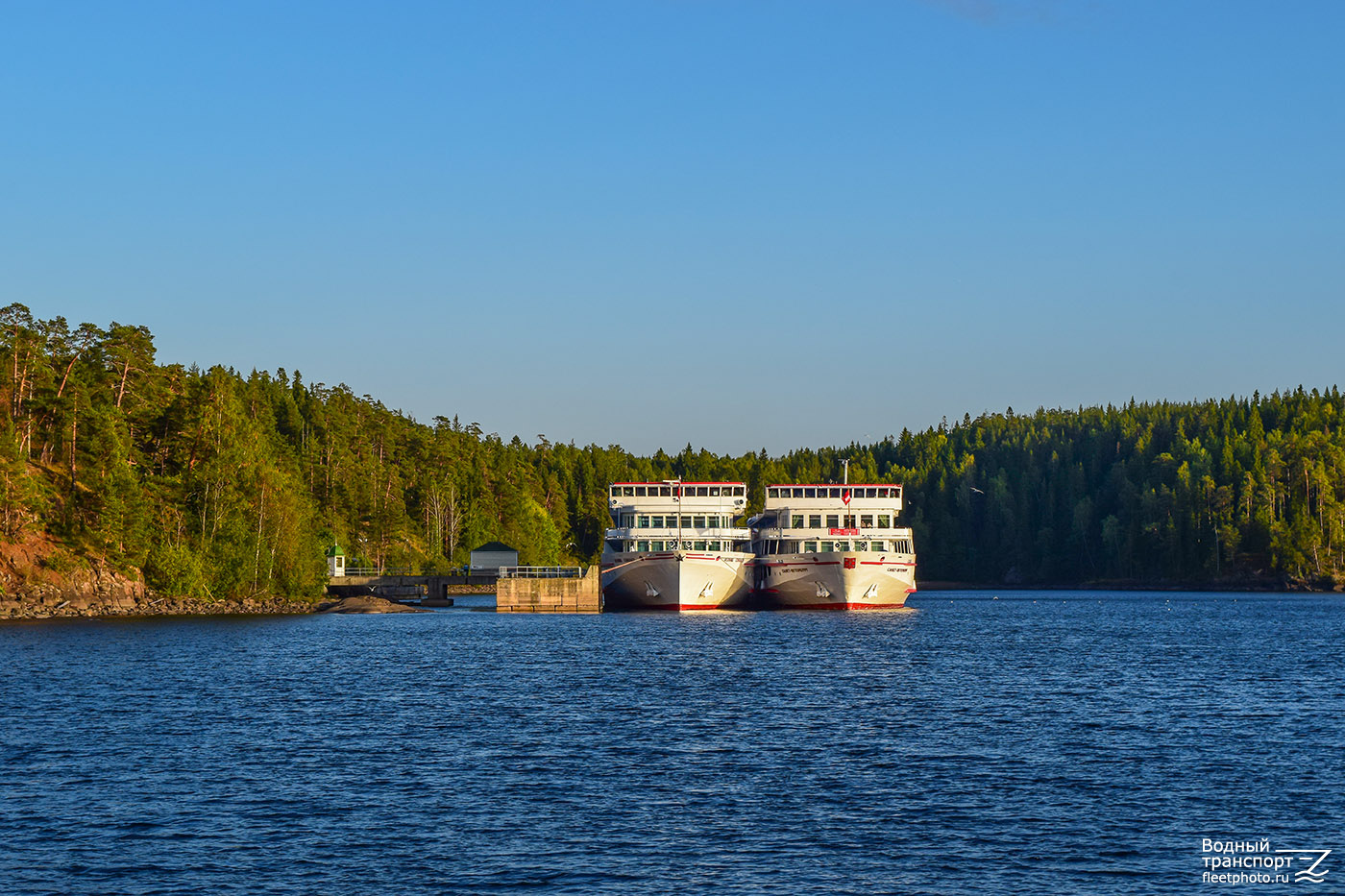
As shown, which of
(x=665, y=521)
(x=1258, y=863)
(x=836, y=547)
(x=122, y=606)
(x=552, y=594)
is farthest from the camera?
(x=836, y=547)

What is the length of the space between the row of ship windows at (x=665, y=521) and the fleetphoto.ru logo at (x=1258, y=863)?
3576 inches

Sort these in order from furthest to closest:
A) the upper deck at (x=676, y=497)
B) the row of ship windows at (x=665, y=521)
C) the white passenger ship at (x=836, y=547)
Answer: the white passenger ship at (x=836, y=547) → the row of ship windows at (x=665, y=521) → the upper deck at (x=676, y=497)

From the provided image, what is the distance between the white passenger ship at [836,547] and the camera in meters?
122

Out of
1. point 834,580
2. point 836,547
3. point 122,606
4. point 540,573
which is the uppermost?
point 836,547

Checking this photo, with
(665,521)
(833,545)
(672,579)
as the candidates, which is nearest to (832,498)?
(833,545)

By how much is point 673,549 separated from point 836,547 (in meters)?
16.7

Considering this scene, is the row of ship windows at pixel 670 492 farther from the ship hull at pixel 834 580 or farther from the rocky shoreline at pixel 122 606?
the rocky shoreline at pixel 122 606

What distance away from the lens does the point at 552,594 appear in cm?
12238

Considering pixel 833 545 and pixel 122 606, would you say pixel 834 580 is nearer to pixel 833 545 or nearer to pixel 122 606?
pixel 833 545

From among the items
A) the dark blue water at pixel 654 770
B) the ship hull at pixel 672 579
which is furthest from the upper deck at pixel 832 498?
the dark blue water at pixel 654 770

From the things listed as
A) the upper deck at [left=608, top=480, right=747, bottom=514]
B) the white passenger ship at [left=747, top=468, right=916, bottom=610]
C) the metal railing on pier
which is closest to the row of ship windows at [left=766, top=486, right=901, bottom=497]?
the white passenger ship at [left=747, top=468, right=916, bottom=610]

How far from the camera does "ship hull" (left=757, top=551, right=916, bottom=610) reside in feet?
399

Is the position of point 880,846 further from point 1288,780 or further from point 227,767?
point 227,767

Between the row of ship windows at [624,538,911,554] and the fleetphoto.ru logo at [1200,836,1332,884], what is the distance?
291ft
